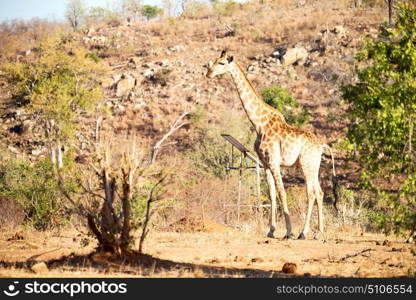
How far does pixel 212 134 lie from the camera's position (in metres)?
39.9

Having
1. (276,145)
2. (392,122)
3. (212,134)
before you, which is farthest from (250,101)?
(212,134)

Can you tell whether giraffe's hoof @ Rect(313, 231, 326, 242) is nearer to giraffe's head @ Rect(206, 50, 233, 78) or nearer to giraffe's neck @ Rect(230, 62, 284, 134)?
giraffe's neck @ Rect(230, 62, 284, 134)

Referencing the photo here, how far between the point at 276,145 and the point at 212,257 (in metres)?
3.83

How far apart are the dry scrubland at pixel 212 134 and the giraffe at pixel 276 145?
1034 millimetres

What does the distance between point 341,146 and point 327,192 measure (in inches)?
852

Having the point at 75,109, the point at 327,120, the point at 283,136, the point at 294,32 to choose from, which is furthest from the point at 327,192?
the point at 294,32

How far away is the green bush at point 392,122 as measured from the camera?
9219 millimetres

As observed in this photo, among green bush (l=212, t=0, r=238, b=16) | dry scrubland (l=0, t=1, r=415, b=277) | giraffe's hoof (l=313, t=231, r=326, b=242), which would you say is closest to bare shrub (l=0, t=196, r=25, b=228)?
dry scrubland (l=0, t=1, r=415, b=277)

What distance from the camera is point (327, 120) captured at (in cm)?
4334

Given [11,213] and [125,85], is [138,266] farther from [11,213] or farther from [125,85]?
[125,85]

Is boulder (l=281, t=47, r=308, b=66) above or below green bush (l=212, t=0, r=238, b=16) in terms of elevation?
below

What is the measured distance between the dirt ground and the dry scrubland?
30 mm

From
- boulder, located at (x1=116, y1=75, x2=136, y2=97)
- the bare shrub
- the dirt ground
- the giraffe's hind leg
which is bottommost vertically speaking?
the bare shrub

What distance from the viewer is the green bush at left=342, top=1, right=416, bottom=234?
922cm
